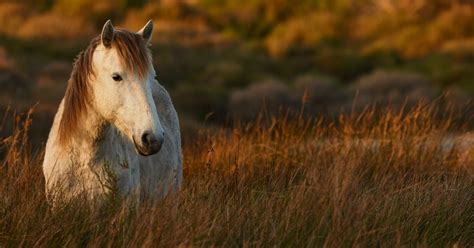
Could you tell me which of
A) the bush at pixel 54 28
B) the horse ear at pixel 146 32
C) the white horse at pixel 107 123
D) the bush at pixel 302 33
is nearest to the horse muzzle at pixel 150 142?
the white horse at pixel 107 123

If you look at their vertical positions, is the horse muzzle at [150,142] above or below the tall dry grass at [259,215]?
above

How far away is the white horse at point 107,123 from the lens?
4.25m

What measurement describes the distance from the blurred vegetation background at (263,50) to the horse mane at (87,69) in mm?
8550

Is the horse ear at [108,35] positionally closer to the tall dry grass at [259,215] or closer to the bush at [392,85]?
the tall dry grass at [259,215]

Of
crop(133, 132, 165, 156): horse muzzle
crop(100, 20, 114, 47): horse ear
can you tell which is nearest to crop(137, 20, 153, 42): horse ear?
crop(100, 20, 114, 47): horse ear

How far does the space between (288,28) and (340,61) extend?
20.7 feet

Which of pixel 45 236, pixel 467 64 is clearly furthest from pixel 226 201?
pixel 467 64

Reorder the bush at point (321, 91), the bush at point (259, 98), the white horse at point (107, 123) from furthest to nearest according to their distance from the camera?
the bush at point (321, 91), the bush at point (259, 98), the white horse at point (107, 123)

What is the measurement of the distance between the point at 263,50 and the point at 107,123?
23664 millimetres

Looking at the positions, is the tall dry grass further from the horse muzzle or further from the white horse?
the horse muzzle

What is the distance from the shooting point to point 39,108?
44.4ft

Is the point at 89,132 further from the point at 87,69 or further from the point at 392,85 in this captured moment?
the point at 392,85

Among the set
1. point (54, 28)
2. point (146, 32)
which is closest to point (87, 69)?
point (146, 32)

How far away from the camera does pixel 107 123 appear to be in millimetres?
4633
